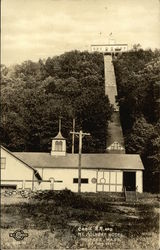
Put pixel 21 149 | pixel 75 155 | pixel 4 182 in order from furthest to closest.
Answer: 1. pixel 75 155
2. pixel 21 149
3. pixel 4 182

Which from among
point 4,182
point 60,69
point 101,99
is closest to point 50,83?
point 60,69

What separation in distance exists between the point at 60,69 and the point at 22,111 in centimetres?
70

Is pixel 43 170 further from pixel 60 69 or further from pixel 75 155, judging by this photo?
pixel 60 69

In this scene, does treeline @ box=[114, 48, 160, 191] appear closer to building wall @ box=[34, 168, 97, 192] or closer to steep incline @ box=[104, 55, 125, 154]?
steep incline @ box=[104, 55, 125, 154]

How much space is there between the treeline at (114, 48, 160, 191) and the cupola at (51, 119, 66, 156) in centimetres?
83

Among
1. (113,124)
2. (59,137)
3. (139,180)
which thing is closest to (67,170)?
(59,137)

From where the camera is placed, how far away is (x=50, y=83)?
5.41 m

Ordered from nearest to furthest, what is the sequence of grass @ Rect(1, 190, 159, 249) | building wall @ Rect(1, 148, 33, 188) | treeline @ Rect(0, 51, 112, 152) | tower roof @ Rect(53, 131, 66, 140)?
grass @ Rect(1, 190, 159, 249) < building wall @ Rect(1, 148, 33, 188) < treeline @ Rect(0, 51, 112, 152) < tower roof @ Rect(53, 131, 66, 140)

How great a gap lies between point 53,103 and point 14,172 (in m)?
1.06

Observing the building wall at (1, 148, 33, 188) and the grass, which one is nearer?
the grass

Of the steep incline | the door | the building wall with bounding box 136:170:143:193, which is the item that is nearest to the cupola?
the steep incline

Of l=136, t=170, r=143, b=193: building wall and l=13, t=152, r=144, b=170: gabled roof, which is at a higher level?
l=13, t=152, r=144, b=170: gabled roof

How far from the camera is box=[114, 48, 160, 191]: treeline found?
18.1 ft

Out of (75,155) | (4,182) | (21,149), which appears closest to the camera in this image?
(4,182)
